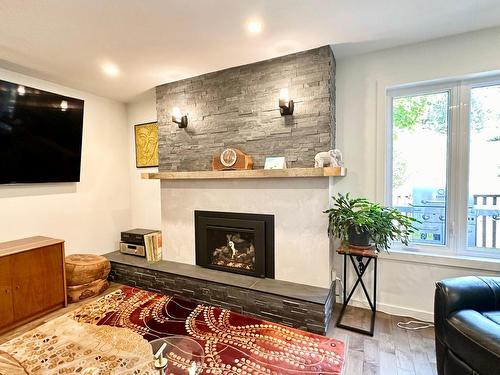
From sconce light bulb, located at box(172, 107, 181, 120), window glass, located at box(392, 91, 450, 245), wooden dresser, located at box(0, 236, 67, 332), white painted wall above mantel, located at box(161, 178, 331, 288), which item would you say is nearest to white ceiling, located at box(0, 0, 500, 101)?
sconce light bulb, located at box(172, 107, 181, 120)

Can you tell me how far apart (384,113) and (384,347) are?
202 cm

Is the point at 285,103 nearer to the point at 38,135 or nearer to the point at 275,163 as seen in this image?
the point at 275,163

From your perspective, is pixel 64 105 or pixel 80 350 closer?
pixel 80 350

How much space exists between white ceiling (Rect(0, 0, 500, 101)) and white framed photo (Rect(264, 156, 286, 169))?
99 cm

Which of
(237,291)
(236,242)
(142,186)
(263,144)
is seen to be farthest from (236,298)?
(142,186)

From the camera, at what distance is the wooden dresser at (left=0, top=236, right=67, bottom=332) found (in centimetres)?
220

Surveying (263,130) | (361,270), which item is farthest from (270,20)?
A: (361,270)

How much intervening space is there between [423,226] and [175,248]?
272 cm

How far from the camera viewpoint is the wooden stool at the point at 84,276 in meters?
2.72

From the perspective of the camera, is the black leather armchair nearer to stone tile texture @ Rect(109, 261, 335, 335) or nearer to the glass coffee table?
stone tile texture @ Rect(109, 261, 335, 335)

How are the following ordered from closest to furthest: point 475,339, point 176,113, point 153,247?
point 475,339 → point 176,113 → point 153,247

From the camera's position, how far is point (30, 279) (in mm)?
2365

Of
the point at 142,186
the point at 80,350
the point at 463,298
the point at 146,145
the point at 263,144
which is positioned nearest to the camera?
the point at 463,298

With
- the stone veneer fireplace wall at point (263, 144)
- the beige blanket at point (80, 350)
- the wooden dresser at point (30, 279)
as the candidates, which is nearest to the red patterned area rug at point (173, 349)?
the beige blanket at point (80, 350)
